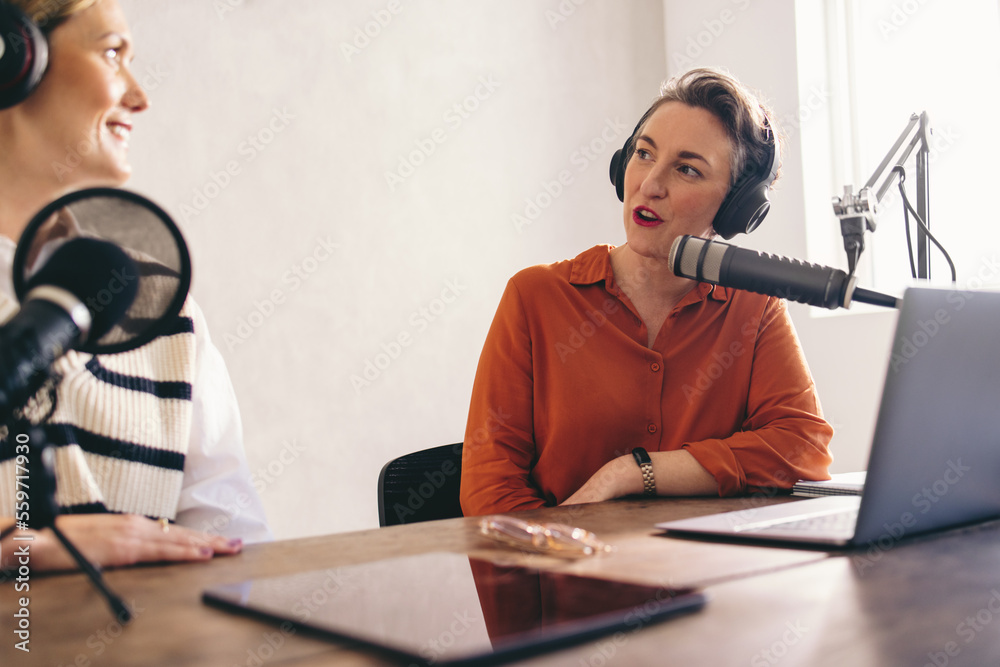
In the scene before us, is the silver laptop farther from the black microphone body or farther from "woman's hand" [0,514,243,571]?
"woman's hand" [0,514,243,571]

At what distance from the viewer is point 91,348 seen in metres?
0.47

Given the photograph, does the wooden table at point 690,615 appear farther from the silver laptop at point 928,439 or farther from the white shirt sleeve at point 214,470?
the white shirt sleeve at point 214,470

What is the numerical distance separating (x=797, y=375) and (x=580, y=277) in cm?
43

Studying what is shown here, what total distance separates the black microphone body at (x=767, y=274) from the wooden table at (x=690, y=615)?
9.4 inches

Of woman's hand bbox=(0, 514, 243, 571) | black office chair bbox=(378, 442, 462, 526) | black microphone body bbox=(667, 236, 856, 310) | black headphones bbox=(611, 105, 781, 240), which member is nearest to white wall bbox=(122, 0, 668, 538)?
black office chair bbox=(378, 442, 462, 526)

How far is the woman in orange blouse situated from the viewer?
51.2 inches

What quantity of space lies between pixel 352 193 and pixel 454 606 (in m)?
2.23

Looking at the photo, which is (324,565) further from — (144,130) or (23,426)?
(144,130)

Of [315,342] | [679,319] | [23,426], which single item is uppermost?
[23,426]

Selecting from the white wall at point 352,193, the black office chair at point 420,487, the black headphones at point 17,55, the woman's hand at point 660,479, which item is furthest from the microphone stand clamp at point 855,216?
the black headphones at point 17,55

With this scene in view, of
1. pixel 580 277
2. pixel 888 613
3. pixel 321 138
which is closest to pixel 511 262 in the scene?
pixel 321 138

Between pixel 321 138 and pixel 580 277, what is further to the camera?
pixel 321 138

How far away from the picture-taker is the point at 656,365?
144 centimetres

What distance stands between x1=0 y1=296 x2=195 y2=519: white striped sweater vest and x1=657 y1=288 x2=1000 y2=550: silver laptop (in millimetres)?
619
